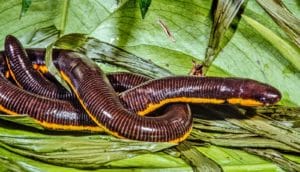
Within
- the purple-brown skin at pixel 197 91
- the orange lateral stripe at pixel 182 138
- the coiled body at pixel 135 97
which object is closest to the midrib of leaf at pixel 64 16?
the coiled body at pixel 135 97

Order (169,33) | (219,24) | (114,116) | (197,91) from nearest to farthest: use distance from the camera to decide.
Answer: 1. (114,116)
2. (197,91)
3. (219,24)
4. (169,33)

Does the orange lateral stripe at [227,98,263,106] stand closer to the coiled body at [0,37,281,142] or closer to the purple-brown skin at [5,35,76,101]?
the coiled body at [0,37,281,142]

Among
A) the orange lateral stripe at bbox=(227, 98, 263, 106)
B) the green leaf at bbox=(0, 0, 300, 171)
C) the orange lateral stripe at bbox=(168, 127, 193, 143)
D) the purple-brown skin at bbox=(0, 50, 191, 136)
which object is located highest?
the green leaf at bbox=(0, 0, 300, 171)

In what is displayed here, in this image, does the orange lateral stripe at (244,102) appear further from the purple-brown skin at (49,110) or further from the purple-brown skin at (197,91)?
the purple-brown skin at (49,110)

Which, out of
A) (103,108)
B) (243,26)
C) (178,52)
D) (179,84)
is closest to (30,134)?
(103,108)

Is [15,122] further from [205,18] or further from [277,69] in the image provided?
[277,69]

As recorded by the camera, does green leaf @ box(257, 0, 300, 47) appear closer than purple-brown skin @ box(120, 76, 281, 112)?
No

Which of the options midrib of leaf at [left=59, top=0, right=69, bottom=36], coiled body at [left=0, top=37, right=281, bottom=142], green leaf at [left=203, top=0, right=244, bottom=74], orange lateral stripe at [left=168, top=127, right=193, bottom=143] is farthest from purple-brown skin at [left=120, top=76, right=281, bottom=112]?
midrib of leaf at [left=59, top=0, right=69, bottom=36]

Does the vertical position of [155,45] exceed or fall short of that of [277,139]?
it exceeds it

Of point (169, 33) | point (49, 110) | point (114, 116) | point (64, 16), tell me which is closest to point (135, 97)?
point (114, 116)

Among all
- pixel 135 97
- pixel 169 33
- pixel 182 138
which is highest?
pixel 169 33

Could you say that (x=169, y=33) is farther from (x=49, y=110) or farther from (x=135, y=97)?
(x=49, y=110)
